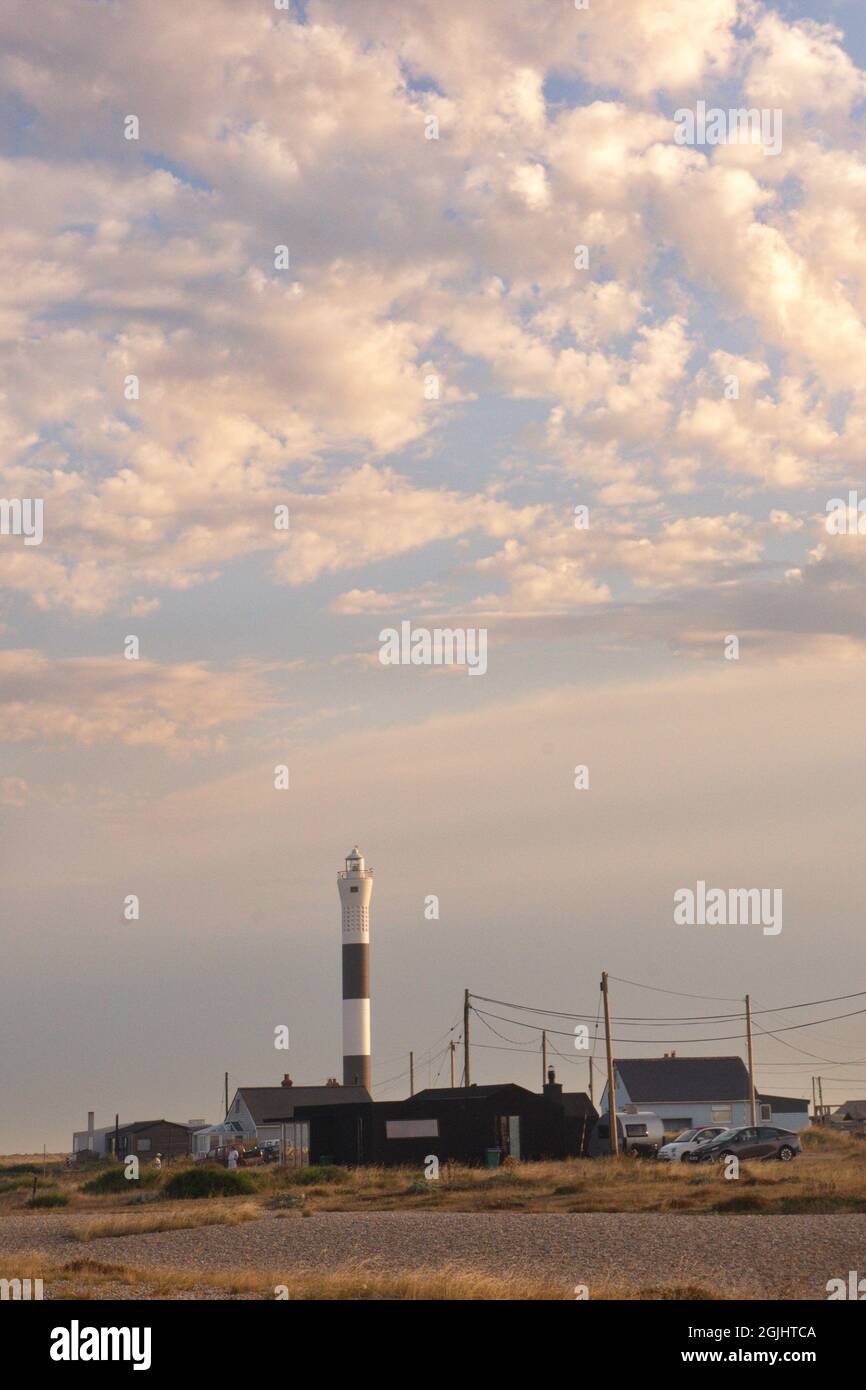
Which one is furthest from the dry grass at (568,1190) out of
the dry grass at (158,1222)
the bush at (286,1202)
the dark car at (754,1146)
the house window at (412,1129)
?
the house window at (412,1129)

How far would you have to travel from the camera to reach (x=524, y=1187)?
136 feet

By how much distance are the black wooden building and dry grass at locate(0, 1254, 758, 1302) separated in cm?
3348

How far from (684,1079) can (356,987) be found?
64.7 feet

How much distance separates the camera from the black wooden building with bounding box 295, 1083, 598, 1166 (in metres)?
54.6

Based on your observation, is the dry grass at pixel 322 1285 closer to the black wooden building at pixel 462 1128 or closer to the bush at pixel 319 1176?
the bush at pixel 319 1176

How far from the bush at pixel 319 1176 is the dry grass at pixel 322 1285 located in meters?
27.7

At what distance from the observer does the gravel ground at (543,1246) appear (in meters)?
19.8

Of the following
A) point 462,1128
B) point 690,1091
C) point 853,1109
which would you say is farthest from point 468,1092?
point 853,1109

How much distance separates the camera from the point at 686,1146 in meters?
52.2

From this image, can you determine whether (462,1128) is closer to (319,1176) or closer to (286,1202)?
(319,1176)
